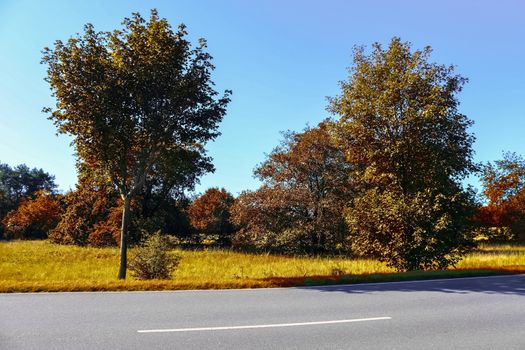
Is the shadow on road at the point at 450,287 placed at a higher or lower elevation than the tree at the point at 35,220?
lower

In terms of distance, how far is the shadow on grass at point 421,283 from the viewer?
32.4ft

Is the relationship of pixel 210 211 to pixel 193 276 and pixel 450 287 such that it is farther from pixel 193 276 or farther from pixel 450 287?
pixel 450 287

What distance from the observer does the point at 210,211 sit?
60.8m

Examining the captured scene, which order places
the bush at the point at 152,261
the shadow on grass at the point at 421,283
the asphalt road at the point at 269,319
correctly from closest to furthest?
the asphalt road at the point at 269,319 < the shadow on grass at the point at 421,283 < the bush at the point at 152,261

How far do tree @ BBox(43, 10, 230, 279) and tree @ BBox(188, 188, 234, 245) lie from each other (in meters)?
37.8

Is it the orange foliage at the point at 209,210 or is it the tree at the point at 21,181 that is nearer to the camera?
the orange foliage at the point at 209,210

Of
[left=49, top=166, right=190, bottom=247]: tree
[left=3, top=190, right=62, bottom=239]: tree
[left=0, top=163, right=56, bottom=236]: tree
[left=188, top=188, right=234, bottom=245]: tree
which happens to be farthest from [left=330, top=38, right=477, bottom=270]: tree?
[left=0, top=163, right=56, bottom=236]: tree

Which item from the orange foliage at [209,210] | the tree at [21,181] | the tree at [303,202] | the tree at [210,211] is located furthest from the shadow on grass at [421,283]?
the tree at [21,181]

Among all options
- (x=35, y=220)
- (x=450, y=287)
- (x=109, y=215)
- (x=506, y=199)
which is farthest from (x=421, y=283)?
(x=35, y=220)

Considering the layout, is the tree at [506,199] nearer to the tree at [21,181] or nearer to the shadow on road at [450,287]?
A: the shadow on road at [450,287]

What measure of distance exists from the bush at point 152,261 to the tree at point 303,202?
568 inches

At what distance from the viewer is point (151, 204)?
121ft

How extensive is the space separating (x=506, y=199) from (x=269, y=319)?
47.6m

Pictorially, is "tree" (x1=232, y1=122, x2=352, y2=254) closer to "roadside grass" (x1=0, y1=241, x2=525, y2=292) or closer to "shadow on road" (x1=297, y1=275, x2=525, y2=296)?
"roadside grass" (x1=0, y1=241, x2=525, y2=292)
